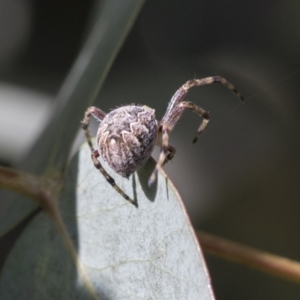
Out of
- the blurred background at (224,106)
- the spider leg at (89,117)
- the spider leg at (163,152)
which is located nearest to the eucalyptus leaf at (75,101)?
the spider leg at (89,117)

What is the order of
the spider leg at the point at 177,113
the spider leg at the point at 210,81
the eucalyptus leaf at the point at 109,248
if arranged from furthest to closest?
the spider leg at the point at 210,81
the spider leg at the point at 177,113
the eucalyptus leaf at the point at 109,248

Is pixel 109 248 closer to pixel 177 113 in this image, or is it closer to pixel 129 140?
pixel 129 140

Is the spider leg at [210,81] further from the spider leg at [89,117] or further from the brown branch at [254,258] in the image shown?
the brown branch at [254,258]

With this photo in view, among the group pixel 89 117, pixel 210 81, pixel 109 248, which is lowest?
pixel 109 248

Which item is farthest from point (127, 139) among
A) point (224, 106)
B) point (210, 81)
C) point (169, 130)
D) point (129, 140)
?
point (224, 106)

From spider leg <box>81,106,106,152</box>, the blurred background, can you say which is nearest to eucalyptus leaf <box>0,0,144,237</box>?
spider leg <box>81,106,106,152</box>

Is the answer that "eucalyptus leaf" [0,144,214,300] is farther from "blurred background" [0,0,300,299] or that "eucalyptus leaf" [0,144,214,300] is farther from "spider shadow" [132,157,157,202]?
"blurred background" [0,0,300,299]

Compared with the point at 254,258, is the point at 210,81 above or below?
above
